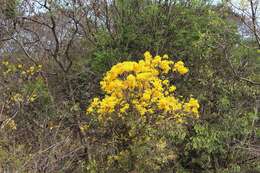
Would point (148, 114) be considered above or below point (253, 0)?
below

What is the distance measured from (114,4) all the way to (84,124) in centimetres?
275

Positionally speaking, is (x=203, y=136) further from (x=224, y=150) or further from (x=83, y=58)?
(x=83, y=58)

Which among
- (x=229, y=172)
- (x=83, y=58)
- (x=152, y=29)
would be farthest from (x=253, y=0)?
(x=83, y=58)

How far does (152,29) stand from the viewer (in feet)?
28.6

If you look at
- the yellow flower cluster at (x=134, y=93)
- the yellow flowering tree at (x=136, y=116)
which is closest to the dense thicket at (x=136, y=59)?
the yellow flowering tree at (x=136, y=116)

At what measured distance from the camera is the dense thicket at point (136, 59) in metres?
6.33

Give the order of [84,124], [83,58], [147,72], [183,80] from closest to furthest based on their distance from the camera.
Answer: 1. [147,72]
2. [84,124]
3. [183,80]
4. [83,58]

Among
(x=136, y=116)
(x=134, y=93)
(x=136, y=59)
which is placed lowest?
(x=136, y=116)

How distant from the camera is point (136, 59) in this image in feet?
29.2

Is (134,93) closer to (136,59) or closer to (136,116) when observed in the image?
(136,116)

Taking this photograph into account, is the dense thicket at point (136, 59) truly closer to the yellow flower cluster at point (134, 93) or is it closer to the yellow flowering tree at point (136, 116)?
the yellow flowering tree at point (136, 116)

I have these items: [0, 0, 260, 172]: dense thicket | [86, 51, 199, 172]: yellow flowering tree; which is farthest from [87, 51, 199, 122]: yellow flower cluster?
[0, 0, 260, 172]: dense thicket

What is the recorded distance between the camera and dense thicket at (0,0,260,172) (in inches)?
249

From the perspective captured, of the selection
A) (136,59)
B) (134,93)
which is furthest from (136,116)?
(136,59)
